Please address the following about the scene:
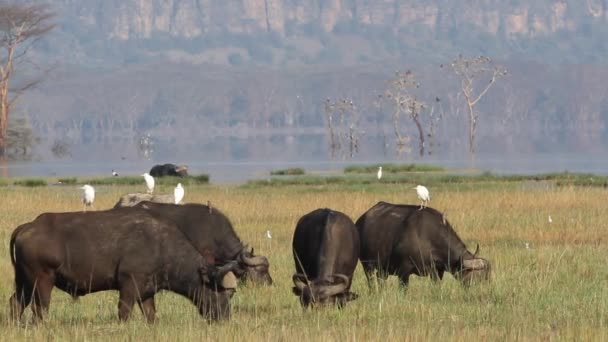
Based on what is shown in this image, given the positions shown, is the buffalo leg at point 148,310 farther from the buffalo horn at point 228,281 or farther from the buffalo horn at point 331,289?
the buffalo horn at point 331,289

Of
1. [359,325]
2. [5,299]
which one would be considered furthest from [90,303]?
[359,325]

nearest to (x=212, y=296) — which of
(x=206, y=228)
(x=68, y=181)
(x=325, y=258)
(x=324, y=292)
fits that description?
(x=324, y=292)

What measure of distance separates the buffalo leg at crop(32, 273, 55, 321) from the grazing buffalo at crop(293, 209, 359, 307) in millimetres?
2569

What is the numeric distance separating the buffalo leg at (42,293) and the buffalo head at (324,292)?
2.57 metres

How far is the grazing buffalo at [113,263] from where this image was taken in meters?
12.5

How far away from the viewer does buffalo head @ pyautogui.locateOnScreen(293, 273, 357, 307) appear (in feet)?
43.7

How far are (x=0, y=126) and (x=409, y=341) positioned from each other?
92154 mm

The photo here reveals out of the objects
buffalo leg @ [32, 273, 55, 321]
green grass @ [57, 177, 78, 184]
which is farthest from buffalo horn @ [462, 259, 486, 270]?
green grass @ [57, 177, 78, 184]

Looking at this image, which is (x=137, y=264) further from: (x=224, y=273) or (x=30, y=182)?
(x=30, y=182)

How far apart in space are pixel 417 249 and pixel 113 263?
4.64 m

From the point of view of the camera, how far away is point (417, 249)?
16062 millimetres

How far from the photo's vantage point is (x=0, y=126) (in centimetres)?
10019

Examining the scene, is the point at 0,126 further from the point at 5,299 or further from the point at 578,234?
the point at 5,299

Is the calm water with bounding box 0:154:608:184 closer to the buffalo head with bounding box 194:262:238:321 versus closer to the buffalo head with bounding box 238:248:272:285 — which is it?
the buffalo head with bounding box 238:248:272:285
